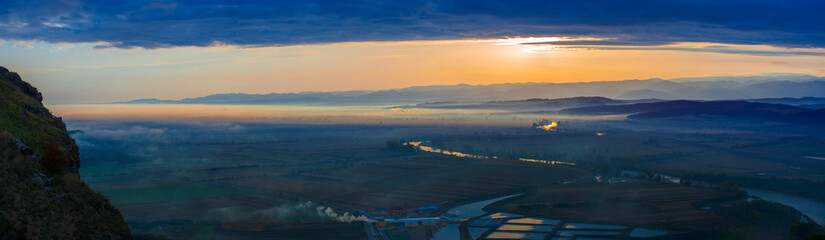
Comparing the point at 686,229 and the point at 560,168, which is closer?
the point at 686,229

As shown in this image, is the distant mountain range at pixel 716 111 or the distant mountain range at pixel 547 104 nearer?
the distant mountain range at pixel 716 111

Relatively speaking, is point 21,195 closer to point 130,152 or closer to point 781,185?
point 781,185

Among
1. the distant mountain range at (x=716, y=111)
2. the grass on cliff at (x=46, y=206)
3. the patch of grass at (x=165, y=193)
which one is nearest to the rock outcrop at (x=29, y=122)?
the grass on cliff at (x=46, y=206)

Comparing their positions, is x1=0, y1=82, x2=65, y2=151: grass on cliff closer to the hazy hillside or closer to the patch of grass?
the hazy hillside

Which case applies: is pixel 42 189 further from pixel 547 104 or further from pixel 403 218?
pixel 547 104

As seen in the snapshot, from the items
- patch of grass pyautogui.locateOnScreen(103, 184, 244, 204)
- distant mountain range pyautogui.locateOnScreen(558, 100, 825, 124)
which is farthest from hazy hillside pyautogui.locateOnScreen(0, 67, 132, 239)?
distant mountain range pyautogui.locateOnScreen(558, 100, 825, 124)

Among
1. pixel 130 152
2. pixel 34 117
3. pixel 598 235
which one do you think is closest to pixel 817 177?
pixel 598 235

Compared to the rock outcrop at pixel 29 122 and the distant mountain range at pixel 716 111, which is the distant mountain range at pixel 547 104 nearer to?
the distant mountain range at pixel 716 111

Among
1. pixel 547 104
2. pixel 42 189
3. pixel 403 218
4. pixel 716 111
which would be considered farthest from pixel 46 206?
pixel 547 104

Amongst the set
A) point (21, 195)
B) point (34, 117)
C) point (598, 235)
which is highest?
point (34, 117)
